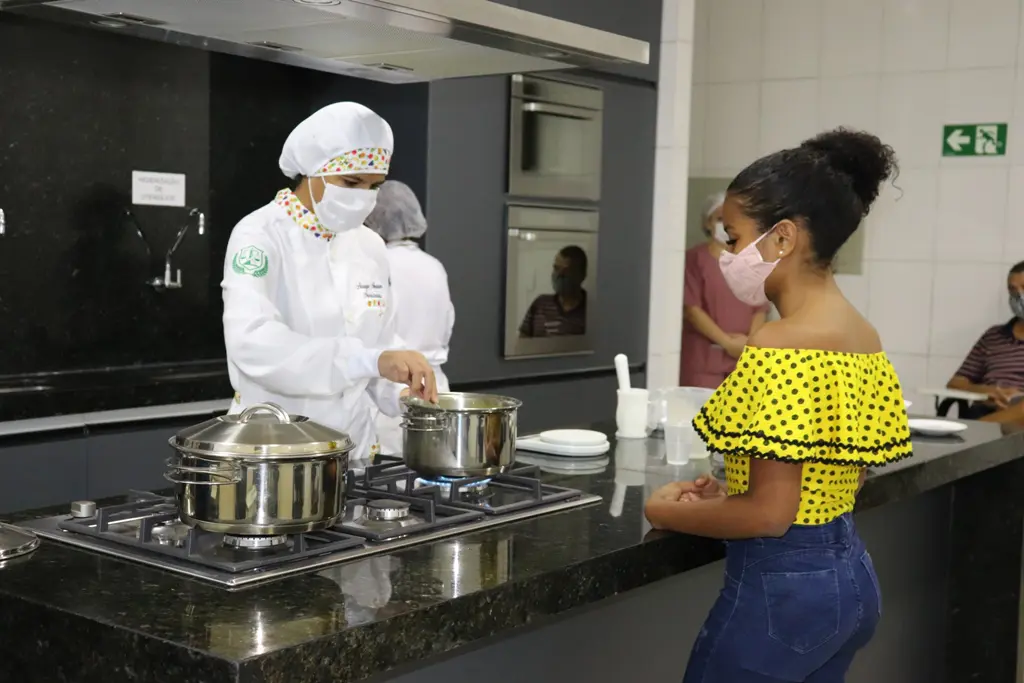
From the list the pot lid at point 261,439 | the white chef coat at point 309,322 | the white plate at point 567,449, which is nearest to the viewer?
the pot lid at point 261,439

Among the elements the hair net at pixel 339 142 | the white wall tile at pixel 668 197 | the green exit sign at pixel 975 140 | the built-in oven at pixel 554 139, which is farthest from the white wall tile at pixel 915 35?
the hair net at pixel 339 142

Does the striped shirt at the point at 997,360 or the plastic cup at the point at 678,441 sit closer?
the plastic cup at the point at 678,441

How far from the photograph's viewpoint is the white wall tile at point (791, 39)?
566 cm

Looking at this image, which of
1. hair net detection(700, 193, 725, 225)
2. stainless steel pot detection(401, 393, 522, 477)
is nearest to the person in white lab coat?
stainless steel pot detection(401, 393, 522, 477)

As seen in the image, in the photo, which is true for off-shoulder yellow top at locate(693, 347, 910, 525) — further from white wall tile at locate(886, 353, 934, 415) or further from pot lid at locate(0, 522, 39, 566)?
white wall tile at locate(886, 353, 934, 415)

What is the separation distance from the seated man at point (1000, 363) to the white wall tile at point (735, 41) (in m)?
1.70

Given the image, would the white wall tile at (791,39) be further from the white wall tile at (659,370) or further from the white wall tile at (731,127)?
the white wall tile at (659,370)

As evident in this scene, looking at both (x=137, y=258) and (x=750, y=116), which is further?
(x=750, y=116)

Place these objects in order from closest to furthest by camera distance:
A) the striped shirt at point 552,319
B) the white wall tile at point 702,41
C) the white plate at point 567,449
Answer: the white plate at point 567,449 < the striped shirt at point 552,319 < the white wall tile at point 702,41

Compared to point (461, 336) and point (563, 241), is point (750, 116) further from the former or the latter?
point (461, 336)

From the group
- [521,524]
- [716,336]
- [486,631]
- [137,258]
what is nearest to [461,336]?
→ [137,258]

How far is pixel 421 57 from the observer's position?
2508mm

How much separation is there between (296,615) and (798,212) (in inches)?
36.7

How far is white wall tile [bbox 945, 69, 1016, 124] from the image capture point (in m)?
5.16
